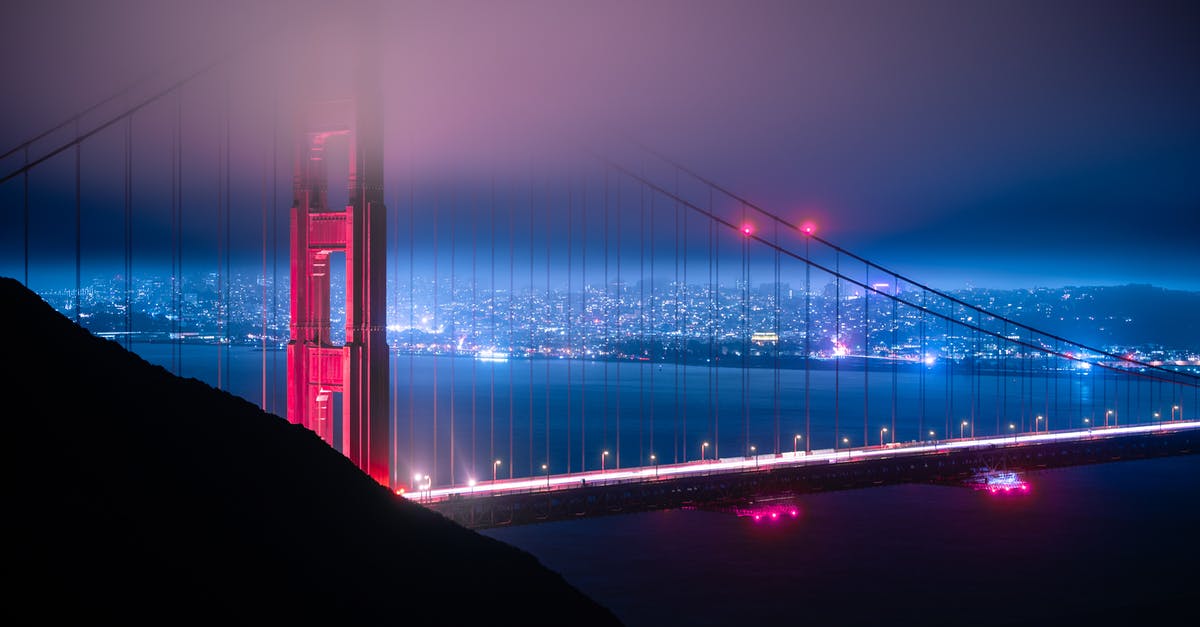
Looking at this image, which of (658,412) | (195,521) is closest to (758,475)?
(195,521)

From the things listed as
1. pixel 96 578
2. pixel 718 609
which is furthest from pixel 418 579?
pixel 718 609

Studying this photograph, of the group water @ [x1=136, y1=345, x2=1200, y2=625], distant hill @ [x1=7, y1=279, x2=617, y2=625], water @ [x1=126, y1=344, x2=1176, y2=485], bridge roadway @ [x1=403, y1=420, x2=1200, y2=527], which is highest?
distant hill @ [x1=7, y1=279, x2=617, y2=625]

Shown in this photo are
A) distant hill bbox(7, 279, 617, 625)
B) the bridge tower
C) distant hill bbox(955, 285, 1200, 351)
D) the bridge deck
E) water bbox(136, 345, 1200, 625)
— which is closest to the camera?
distant hill bbox(7, 279, 617, 625)

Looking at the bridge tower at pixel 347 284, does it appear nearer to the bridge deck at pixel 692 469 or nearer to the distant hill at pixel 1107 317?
the bridge deck at pixel 692 469

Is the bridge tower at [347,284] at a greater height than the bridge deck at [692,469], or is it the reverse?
the bridge tower at [347,284]

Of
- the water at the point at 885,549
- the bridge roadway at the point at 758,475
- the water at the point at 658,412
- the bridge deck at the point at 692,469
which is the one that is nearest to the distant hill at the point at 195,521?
the water at the point at 885,549

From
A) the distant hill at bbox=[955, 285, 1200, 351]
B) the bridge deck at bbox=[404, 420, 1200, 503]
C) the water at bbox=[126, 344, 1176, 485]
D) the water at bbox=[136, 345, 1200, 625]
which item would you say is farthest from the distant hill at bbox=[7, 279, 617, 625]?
the distant hill at bbox=[955, 285, 1200, 351]

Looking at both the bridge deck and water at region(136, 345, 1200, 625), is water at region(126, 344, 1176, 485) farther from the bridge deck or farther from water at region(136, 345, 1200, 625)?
the bridge deck
